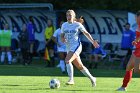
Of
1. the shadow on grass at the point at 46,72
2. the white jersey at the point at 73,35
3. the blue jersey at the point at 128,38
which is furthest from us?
the blue jersey at the point at 128,38

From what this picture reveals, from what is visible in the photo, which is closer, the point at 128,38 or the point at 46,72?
the point at 46,72

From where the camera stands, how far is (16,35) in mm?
34219

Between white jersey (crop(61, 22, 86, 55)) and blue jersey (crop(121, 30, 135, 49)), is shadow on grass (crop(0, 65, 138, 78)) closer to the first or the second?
blue jersey (crop(121, 30, 135, 49))

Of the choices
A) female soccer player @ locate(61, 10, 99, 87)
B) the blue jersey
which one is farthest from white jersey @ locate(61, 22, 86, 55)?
the blue jersey

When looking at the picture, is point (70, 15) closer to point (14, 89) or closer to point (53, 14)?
point (14, 89)

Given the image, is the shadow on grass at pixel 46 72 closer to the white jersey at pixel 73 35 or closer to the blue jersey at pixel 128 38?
the blue jersey at pixel 128 38

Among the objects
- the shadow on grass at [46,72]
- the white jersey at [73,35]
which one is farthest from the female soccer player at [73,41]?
the shadow on grass at [46,72]

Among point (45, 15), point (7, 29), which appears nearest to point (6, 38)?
point (7, 29)

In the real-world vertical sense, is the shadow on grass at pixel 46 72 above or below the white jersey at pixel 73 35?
below

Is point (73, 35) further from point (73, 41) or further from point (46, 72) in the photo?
point (46, 72)

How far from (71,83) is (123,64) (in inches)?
468

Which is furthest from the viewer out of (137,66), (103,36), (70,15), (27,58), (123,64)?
(103,36)

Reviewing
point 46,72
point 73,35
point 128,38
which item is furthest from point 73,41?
point 128,38

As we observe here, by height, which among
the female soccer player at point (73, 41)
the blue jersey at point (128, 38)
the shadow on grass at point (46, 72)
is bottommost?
the shadow on grass at point (46, 72)
